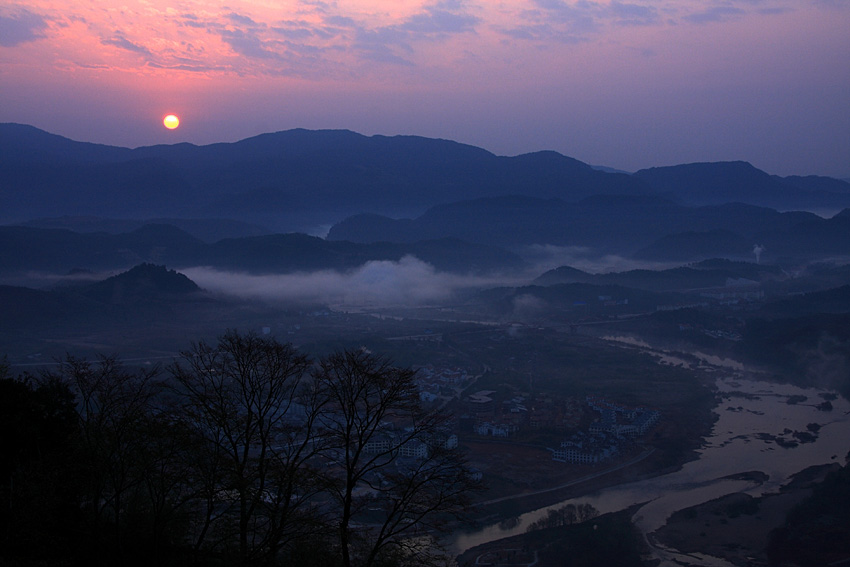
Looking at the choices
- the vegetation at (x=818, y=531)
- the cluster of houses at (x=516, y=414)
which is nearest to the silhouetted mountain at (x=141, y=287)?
the cluster of houses at (x=516, y=414)

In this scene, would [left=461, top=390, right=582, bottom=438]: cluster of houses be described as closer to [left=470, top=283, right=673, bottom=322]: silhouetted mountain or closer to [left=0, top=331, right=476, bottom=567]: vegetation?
[left=0, top=331, right=476, bottom=567]: vegetation

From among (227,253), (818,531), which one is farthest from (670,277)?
(818,531)

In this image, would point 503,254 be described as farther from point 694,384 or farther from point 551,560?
point 551,560

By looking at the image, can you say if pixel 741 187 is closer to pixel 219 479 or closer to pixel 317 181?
pixel 317 181

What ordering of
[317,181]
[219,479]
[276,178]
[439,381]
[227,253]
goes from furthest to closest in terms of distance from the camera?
[276,178]
[317,181]
[227,253]
[439,381]
[219,479]

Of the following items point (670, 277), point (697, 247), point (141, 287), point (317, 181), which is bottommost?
point (141, 287)

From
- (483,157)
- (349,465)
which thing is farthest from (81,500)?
(483,157)

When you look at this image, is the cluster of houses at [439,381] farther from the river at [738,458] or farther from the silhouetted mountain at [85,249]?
the silhouetted mountain at [85,249]
